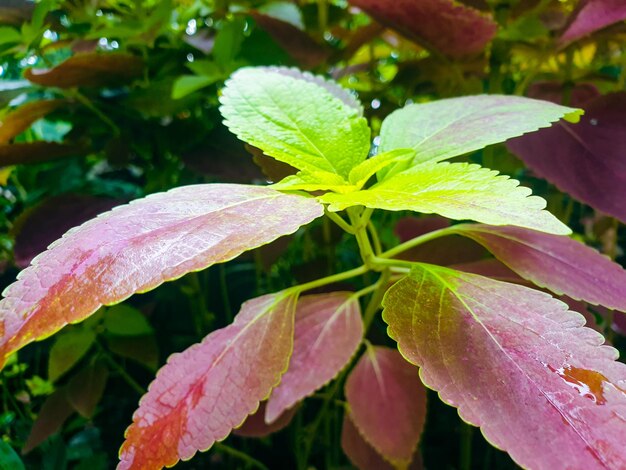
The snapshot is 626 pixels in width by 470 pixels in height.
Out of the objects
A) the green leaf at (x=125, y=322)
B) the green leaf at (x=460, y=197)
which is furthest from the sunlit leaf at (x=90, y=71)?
the green leaf at (x=460, y=197)

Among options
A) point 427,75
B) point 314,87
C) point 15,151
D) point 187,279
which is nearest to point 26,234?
point 15,151

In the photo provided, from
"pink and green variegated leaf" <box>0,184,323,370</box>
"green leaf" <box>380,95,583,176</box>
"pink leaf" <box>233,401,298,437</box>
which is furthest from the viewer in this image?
"pink leaf" <box>233,401,298,437</box>

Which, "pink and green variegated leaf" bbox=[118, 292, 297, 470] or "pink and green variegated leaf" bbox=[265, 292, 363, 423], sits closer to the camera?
"pink and green variegated leaf" bbox=[118, 292, 297, 470]

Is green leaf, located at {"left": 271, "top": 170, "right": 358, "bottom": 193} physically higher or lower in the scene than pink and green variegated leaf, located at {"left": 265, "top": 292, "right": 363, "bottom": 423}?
higher

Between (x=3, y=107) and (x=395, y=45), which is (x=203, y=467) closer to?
(x=3, y=107)

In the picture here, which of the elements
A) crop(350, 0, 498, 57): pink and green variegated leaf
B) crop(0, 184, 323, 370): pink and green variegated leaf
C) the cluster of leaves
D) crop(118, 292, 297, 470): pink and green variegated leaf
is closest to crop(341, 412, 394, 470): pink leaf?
the cluster of leaves

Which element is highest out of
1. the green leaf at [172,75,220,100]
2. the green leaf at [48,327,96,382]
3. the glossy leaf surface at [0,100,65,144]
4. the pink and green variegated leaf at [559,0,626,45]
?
the pink and green variegated leaf at [559,0,626,45]

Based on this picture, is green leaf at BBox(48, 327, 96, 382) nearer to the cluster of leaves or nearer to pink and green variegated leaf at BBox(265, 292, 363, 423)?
the cluster of leaves

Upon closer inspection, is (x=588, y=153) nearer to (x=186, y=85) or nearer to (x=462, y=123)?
(x=462, y=123)
